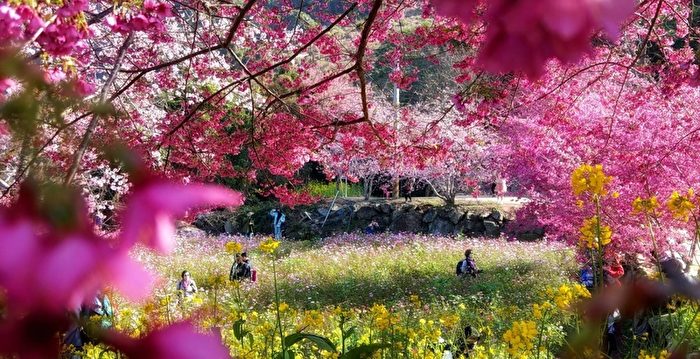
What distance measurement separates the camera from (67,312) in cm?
55

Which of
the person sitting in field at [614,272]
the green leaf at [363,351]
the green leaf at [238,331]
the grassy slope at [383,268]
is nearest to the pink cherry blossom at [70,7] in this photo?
the green leaf at [238,331]

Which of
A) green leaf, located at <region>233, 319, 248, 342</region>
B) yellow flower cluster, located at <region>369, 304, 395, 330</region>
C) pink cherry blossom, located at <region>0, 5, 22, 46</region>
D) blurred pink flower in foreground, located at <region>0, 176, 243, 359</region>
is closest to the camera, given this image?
blurred pink flower in foreground, located at <region>0, 176, 243, 359</region>

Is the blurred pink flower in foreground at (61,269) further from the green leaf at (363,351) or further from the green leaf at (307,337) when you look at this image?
the green leaf at (307,337)

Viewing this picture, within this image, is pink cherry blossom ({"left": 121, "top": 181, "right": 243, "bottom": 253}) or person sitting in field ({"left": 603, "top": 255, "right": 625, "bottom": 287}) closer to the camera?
pink cherry blossom ({"left": 121, "top": 181, "right": 243, "bottom": 253})

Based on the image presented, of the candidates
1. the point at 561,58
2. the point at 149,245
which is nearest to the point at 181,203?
the point at 149,245

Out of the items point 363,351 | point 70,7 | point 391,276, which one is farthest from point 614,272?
point 391,276

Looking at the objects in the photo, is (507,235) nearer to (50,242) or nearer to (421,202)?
(421,202)

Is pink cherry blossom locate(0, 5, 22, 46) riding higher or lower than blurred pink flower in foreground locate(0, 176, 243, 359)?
higher

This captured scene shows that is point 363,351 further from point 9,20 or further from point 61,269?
point 61,269

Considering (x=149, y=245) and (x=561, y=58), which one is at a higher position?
(x=561, y=58)

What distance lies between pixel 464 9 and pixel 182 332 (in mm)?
442

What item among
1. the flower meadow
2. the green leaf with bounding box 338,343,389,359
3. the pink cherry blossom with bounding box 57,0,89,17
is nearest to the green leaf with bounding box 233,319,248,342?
the green leaf with bounding box 338,343,389,359

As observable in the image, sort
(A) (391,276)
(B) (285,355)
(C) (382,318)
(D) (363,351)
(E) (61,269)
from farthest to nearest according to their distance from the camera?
(A) (391,276), (C) (382,318), (B) (285,355), (D) (363,351), (E) (61,269)

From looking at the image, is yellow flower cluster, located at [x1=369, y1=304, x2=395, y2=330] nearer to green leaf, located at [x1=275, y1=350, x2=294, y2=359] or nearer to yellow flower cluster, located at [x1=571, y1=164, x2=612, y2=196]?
green leaf, located at [x1=275, y1=350, x2=294, y2=359]
